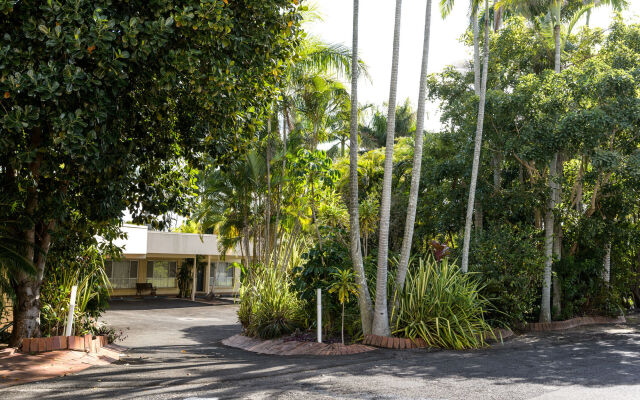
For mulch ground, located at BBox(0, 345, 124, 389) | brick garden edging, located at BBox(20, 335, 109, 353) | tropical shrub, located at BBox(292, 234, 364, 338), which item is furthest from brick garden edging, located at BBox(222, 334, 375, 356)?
brick garden edging, located at BBox(20, 335, 109, 353)

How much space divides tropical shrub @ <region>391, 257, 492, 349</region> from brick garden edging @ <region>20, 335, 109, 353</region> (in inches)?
210

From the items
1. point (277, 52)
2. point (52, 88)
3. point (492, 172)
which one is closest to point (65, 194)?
point (52, 88)

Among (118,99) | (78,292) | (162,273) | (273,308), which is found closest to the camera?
(118,99)

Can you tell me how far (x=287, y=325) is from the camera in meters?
10.9

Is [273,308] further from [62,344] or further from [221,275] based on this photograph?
[221,275]

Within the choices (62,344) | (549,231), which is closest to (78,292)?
(62,344)

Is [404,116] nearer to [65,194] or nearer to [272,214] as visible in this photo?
[272,214]

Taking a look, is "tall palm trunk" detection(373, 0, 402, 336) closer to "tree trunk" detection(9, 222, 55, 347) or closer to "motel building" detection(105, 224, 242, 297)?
"tree trunk" detection(9, 222, 55, 347)

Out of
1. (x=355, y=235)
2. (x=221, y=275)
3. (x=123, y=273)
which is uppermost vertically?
(x=355, y=235)

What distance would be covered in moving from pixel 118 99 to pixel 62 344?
14.4ft

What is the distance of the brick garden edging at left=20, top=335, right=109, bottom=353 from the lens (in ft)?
26.7

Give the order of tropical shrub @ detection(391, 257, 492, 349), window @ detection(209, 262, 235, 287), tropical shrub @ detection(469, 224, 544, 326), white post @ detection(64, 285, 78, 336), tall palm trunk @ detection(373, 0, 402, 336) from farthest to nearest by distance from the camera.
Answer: window @ detection(209, 262, 235, 287) < tropical shrub @ detection(469, 224, 544, 326) < tall palm trunk @ detection(373, 0, 402, 336) < tropical shrub @ detection(391, 257, 492, 349) < white post @ detection(64, 285, 78, 336)

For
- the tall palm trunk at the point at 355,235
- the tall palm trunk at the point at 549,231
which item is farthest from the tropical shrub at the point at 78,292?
the tall palm trunk at the point at 549,231

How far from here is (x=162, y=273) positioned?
30.6m
